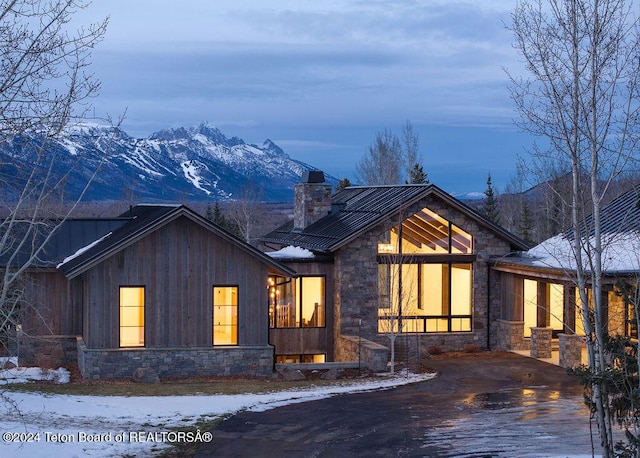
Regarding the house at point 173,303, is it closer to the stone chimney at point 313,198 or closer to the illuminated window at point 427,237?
the illuminated window at point 427,237

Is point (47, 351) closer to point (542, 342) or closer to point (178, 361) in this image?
point (178, 361)

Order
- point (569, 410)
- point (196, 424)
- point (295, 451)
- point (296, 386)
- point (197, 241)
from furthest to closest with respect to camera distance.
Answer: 1. point (197, 241)
2. point (296, 386)
3. point (569, 410)
4. point (196, 424)
5. point (295, 451)

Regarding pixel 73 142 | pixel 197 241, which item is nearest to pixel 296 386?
pixel 197 241

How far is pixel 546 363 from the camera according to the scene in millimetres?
23875

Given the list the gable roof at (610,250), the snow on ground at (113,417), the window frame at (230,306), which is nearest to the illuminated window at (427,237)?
the gable roof at (610,250)

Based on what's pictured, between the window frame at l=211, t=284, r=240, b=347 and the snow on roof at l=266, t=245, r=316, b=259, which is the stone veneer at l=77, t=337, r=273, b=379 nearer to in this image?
the window frame at l=211, t=284, r=240, b=347

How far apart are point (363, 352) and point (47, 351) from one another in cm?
865

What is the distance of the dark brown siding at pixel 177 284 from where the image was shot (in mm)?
22359

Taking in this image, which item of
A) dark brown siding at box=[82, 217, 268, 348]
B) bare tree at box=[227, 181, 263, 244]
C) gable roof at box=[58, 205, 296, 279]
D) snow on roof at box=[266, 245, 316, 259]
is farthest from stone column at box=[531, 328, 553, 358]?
bare tree at box=[227, 181, 263, 244]

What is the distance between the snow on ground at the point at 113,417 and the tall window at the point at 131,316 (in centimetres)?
288

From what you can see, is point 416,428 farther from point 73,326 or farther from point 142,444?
point 73,326

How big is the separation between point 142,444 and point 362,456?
3.50 meters

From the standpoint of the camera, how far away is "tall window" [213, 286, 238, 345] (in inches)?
908

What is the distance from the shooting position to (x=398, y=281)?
25891 millimetres
